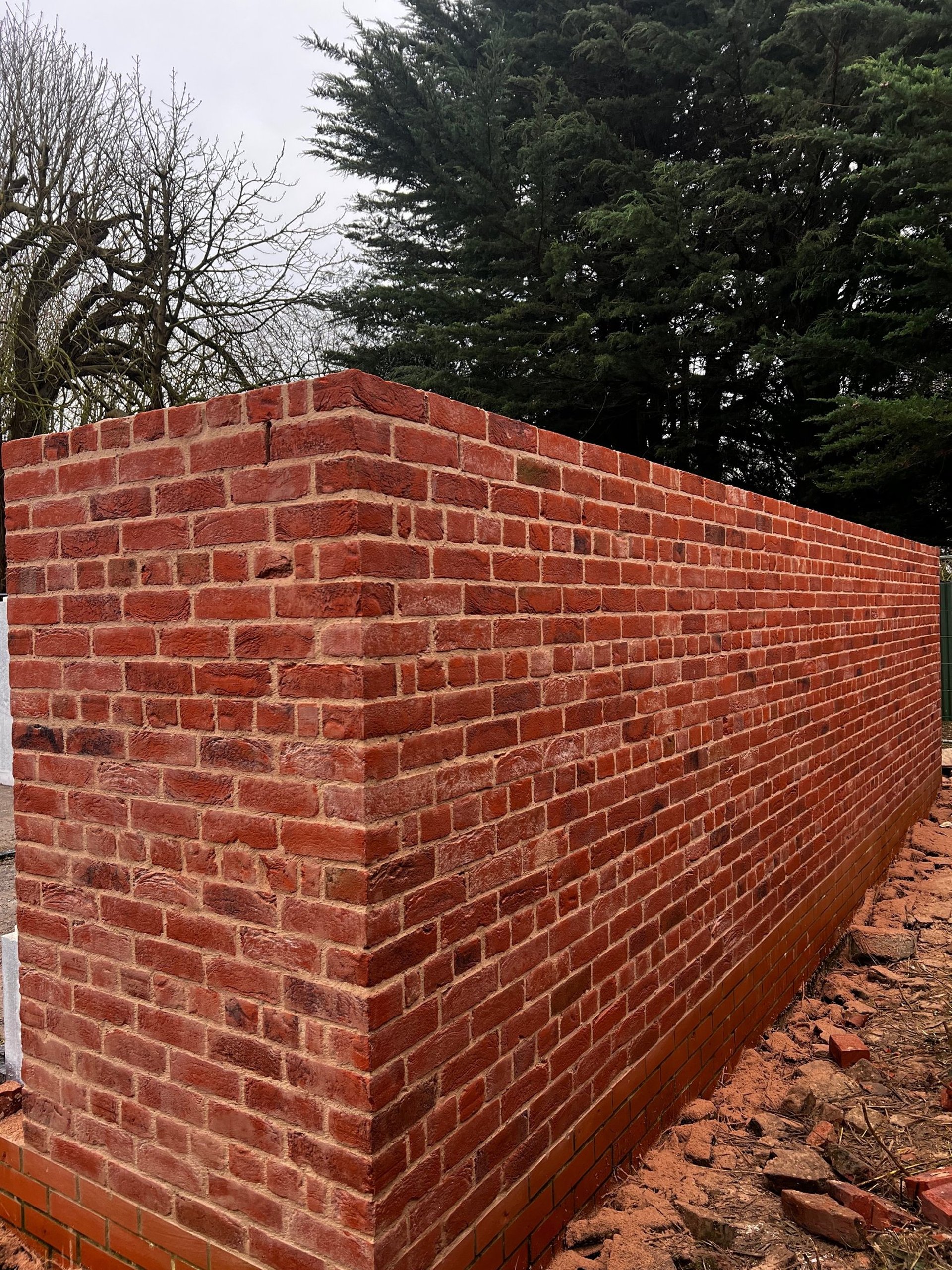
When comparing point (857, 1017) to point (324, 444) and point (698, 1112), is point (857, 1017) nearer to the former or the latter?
point (698, 1112)

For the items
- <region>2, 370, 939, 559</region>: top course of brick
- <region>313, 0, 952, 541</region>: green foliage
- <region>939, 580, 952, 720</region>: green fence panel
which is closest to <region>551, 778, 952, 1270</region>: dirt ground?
<region>2, 370, 939, 559</region>: top course of brick

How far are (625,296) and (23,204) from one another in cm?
788

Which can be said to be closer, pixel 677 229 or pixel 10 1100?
pixel 10 1100

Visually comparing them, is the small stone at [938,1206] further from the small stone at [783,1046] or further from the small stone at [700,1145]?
the small stone at [783,1046]

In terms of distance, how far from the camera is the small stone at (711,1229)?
8.37ft

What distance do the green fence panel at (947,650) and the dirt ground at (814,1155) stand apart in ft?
36.6

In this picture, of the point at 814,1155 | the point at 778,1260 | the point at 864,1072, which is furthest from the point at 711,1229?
the point at 864,1072

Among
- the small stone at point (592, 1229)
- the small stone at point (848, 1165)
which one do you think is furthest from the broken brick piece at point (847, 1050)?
the small stone at point (592, 1229)

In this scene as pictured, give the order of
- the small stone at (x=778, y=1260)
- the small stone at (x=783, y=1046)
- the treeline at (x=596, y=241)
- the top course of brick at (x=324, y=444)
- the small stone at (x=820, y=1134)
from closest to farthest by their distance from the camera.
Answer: the top course of brick at (x=324, y=444) → the small stone at (x=778, y=1260) → the small stone at (x=820, y=1134) → the small stone at (x=783, y=1046) → the treeline at (x=596, y=241)

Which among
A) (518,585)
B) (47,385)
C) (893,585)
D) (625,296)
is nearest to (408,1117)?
(518,585)

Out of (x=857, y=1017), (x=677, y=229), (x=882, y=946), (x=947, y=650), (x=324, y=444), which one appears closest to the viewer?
(x=324, y=444)

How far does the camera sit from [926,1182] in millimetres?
2707

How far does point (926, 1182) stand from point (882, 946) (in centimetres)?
240

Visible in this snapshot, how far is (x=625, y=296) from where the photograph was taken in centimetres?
1199
